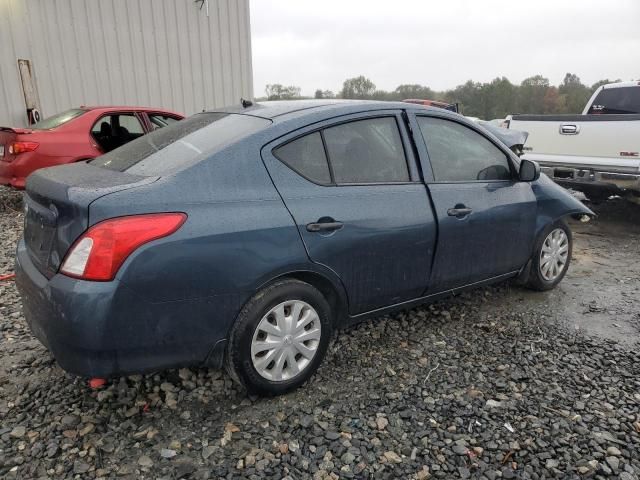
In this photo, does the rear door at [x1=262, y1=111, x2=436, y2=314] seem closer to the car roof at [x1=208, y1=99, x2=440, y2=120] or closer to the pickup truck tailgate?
the car roof at [x1=208, y1=99, x2=440, y2=120]

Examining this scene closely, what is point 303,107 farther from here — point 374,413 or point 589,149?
point 589,149

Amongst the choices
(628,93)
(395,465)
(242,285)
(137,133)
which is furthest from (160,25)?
(395,465)

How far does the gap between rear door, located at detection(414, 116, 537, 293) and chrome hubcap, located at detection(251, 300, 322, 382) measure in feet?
3.11

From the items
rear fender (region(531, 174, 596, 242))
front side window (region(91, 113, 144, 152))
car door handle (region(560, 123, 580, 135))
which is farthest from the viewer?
front side window (region(91, 113, 144, 152))

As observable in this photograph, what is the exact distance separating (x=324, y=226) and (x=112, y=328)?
109 cm

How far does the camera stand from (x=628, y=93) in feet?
23.7

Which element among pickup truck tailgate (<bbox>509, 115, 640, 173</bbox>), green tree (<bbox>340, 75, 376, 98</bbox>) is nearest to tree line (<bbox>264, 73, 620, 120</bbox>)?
green tree (<bbox>340, 75, 376, 98</bbox>)

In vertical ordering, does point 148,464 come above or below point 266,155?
A: below

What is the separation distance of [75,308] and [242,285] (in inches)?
27.5

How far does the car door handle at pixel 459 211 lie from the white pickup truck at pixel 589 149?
359 cm

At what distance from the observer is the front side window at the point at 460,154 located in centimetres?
304

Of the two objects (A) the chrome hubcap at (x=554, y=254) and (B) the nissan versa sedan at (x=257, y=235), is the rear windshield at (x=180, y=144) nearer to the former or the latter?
(B) the nissan versa sedan at (x=257, y=235)

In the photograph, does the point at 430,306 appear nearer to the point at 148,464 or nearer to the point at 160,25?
the point at 148,464

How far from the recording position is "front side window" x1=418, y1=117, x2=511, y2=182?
304 cm
